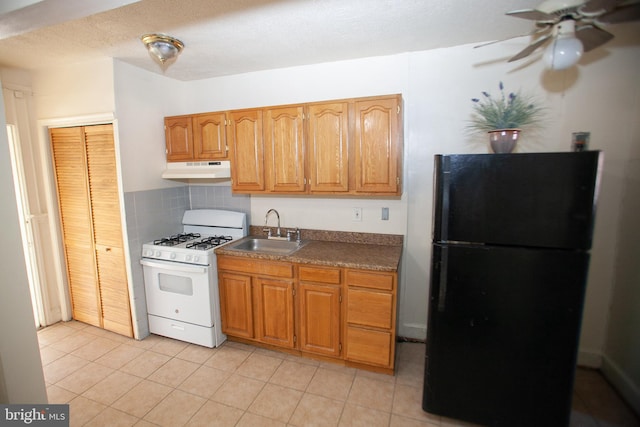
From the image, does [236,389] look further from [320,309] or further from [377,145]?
[377,145]

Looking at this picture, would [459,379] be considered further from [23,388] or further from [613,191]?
[23,388]

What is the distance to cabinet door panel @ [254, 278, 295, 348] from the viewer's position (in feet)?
8.04

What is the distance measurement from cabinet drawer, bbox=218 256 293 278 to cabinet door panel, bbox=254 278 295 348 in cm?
7

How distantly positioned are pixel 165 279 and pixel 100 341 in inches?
34.6

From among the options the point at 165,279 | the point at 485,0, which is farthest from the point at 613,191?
the point at 165,279

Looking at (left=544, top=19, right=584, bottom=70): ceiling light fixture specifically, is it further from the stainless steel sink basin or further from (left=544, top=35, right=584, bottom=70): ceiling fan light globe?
the stainless steel sink basin

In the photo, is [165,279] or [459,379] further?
[165,279]

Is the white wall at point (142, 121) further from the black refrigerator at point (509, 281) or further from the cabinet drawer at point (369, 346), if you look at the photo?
the black refrigerator at point (509, 281)

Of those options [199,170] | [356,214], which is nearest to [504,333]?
[356,214]

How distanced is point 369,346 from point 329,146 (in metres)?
1.59

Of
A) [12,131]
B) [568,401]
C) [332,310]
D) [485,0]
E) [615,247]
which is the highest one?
[485,0]

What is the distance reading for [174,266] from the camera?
2643 millimetres

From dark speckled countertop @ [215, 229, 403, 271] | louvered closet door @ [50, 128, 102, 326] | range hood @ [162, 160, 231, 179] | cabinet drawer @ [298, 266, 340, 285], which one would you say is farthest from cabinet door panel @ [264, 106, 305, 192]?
louvered closet door @ [50, 128, 102, 326]

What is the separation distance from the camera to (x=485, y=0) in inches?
66.8
